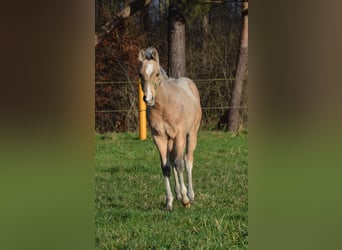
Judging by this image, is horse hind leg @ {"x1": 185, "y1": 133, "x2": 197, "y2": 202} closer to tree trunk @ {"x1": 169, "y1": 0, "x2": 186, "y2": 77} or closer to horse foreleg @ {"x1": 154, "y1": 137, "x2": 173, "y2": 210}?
horse foreleg @ {"x1": 154, "y1": 137, "x2": 173, "y2": 210}

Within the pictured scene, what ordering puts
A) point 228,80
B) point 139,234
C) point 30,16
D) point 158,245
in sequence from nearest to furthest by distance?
point 30,16 → point 158,245 → point 139,234 → point 228,80

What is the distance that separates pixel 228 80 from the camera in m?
1.25

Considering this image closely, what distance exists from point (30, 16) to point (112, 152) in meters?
0.87

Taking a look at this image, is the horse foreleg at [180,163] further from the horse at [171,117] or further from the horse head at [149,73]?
the horse head at [149,73]

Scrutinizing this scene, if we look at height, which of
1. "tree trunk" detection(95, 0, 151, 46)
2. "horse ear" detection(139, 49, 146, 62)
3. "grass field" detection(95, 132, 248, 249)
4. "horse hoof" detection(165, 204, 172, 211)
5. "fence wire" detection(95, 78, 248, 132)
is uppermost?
"tree trunk" detection(95, 0, 151, 46)

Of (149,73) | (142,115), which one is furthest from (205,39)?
(142,115)

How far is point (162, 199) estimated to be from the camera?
135 centimetres

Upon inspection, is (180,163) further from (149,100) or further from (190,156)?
(149,100)

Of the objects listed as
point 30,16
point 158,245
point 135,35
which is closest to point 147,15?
point 135,35

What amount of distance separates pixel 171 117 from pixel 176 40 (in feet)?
0.82

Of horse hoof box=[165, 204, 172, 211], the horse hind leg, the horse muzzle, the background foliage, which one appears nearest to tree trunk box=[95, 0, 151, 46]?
the background foliage

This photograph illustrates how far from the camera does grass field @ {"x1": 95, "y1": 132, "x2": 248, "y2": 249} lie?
3.18 ft

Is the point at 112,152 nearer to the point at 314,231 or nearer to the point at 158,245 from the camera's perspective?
the point at 158,245

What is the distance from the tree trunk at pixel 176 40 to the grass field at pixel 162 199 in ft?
0.68
